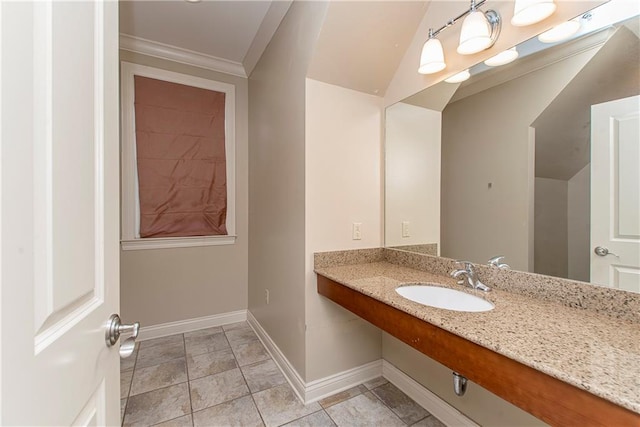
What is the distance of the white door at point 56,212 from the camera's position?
348mm

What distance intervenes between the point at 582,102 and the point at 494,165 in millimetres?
403

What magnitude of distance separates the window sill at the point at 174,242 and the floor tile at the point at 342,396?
1.71 m

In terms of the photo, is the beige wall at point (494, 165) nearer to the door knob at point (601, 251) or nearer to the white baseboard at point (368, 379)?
the door knob at point (601, 251)

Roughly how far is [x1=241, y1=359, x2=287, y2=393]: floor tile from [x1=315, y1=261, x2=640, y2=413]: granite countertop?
1097 mm

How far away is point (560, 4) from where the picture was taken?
3.66 feet

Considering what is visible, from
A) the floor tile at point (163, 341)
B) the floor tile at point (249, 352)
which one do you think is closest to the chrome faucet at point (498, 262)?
the floor tile at point (249, 352)

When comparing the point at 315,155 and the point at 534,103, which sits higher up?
the point at 534,103

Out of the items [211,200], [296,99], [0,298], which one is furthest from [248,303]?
[0,298]

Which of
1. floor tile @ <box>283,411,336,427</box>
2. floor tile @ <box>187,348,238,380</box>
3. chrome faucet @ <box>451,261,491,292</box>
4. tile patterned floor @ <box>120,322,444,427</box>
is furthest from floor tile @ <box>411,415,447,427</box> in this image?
floor tile @ <box>187,348,238,380</box>

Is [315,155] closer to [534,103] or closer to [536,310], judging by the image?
[534,103]

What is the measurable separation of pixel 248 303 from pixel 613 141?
2893 mm

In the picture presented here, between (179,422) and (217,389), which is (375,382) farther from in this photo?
(179,422)

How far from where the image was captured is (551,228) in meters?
1.19

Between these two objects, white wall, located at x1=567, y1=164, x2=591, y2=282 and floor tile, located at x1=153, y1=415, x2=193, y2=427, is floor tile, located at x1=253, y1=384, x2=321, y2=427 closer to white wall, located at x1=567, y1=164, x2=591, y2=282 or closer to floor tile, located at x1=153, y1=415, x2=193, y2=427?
floor tile, located at x1=153, y1=415, x2=193, y2=427
